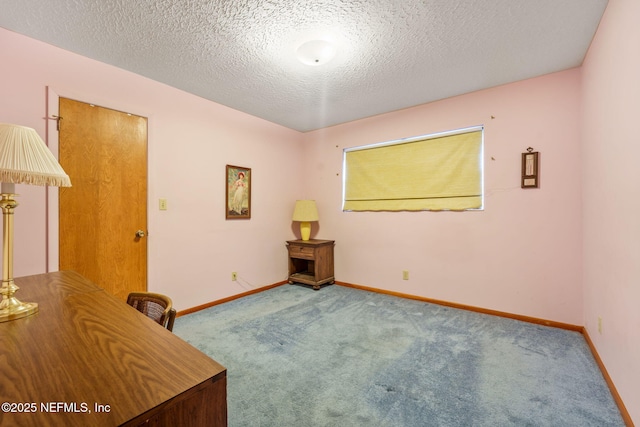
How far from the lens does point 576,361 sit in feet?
6.66

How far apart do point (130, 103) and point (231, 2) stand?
1527mm

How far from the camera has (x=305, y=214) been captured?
4.07 metres

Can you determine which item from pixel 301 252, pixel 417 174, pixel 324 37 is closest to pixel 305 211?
pixel 301 252

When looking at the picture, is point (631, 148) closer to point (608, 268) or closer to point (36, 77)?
point (608, 268)

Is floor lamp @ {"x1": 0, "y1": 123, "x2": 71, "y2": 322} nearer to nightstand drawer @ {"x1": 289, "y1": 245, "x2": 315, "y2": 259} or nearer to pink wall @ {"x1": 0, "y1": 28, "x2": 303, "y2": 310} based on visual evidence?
pink wall @ {"x1": 0, "y1": 28, "x2": 303, "y2": 310}

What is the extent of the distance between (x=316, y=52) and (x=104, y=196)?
7.24ft

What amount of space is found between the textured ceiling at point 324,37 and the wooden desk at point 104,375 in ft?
6.26

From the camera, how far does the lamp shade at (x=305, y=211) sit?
13.3 feet

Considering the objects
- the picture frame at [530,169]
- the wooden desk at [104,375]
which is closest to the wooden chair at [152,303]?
the wooden desk at [104,375]

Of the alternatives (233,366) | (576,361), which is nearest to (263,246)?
(233,366)

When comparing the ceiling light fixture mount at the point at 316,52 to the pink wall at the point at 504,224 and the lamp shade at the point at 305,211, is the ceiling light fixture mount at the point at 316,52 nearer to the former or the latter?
the pink wall at the point at 504,224

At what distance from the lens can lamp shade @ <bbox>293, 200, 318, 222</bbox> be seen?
13.3ft

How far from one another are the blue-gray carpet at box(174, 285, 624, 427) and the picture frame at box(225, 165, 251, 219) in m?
1.19

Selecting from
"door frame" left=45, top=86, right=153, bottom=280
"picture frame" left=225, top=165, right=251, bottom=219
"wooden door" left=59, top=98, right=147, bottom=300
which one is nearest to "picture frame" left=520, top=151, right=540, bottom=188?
"picture frame" left=225, top=165, right=251, bottom=219
